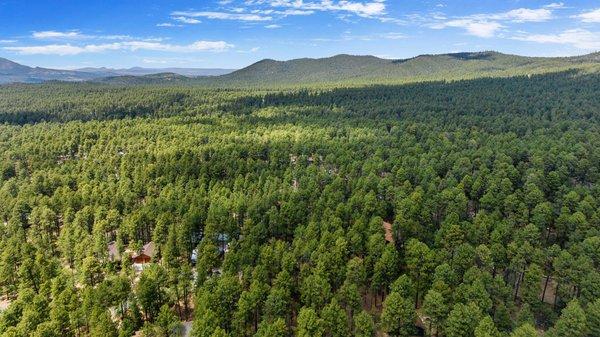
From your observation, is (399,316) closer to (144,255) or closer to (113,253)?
(144,255)

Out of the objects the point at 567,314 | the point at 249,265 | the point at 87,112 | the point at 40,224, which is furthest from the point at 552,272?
the point at 87,112

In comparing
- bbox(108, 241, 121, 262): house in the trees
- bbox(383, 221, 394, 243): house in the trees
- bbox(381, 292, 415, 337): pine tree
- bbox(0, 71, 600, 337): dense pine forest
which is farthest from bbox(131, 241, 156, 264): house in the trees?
bbox(383, 221, 394, 243): house in the trees

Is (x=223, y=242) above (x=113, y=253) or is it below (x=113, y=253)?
above

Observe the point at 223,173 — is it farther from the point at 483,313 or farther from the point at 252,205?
the point at 483,313

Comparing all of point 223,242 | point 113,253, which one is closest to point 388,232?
point 223,242

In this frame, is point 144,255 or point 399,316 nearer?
point 399,316

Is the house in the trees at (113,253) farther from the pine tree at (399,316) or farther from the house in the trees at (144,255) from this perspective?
the pine tree at (399,316)
